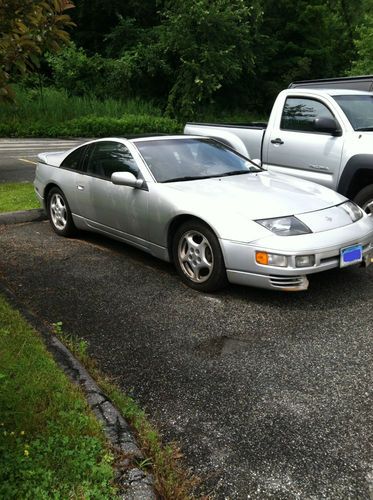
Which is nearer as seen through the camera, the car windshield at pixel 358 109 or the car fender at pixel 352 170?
the car fender at pixel 352 170

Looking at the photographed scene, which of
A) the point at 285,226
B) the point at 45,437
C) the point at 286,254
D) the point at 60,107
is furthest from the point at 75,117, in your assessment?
the point at 45,437

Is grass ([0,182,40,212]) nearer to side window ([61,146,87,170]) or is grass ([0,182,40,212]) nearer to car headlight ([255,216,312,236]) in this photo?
side window ([61,146,87,170])

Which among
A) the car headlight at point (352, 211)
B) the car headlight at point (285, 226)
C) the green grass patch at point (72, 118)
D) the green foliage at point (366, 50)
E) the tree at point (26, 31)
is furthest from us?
the green foliage at point (366, 50)

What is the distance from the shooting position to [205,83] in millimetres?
23797

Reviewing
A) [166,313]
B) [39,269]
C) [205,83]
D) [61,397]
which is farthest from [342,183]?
[205,83]

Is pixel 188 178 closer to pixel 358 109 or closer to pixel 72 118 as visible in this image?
pixel 358 109

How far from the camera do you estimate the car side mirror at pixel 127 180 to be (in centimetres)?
504

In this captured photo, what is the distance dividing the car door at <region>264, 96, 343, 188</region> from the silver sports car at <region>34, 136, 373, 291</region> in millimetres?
1100

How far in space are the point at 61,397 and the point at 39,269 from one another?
105 inches

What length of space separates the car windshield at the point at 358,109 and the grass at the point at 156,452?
188 inches

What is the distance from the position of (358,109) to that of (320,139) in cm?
74

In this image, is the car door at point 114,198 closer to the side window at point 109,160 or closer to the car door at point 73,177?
the side window at point 109,160

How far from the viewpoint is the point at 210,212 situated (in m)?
4.46

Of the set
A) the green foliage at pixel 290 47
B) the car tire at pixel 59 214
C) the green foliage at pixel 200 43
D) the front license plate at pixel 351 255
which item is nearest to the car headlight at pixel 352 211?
the front license plate at pixel 351 255
